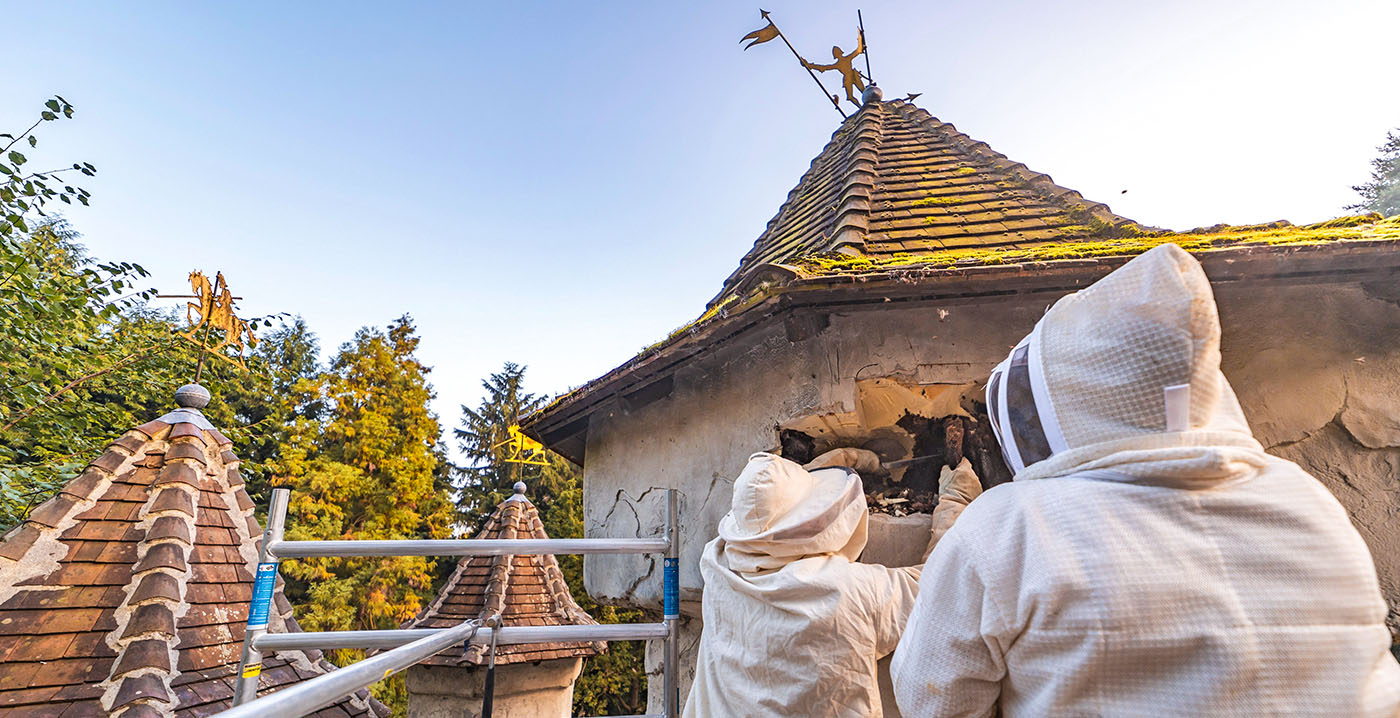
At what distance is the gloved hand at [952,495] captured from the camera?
2.75m

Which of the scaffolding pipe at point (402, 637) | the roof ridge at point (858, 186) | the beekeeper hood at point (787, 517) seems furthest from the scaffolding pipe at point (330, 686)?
the roof ridge at point (858, 186)

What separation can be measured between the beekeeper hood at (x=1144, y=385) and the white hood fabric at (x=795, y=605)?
1164 mm

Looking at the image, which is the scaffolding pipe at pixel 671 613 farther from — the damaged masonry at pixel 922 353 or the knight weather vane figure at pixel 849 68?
the knight weather vane figure at pixel 849 68

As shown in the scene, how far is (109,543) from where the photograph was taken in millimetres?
3840

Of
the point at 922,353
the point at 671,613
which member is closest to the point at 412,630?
the point at 671,613

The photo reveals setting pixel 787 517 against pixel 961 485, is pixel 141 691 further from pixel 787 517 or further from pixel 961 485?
pixel 961 485

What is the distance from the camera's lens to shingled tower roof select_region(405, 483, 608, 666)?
750 centimetres

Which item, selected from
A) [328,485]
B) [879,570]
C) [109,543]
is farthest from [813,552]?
[328,485]

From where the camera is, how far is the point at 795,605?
2295 mm

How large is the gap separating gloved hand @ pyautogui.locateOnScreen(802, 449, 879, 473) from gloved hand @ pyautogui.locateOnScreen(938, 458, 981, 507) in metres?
0.43

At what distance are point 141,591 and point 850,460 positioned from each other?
13.9 ft

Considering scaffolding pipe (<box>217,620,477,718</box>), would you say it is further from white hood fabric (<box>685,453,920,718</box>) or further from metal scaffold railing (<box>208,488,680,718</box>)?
white hood fabric (<box>685,453,920,718</box>)

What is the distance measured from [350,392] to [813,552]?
2377cm

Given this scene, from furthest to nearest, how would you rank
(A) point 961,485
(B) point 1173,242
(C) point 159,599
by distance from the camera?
1. (C) point 159,599
2. (A) point 961,485
3. (B) point 1173,242
